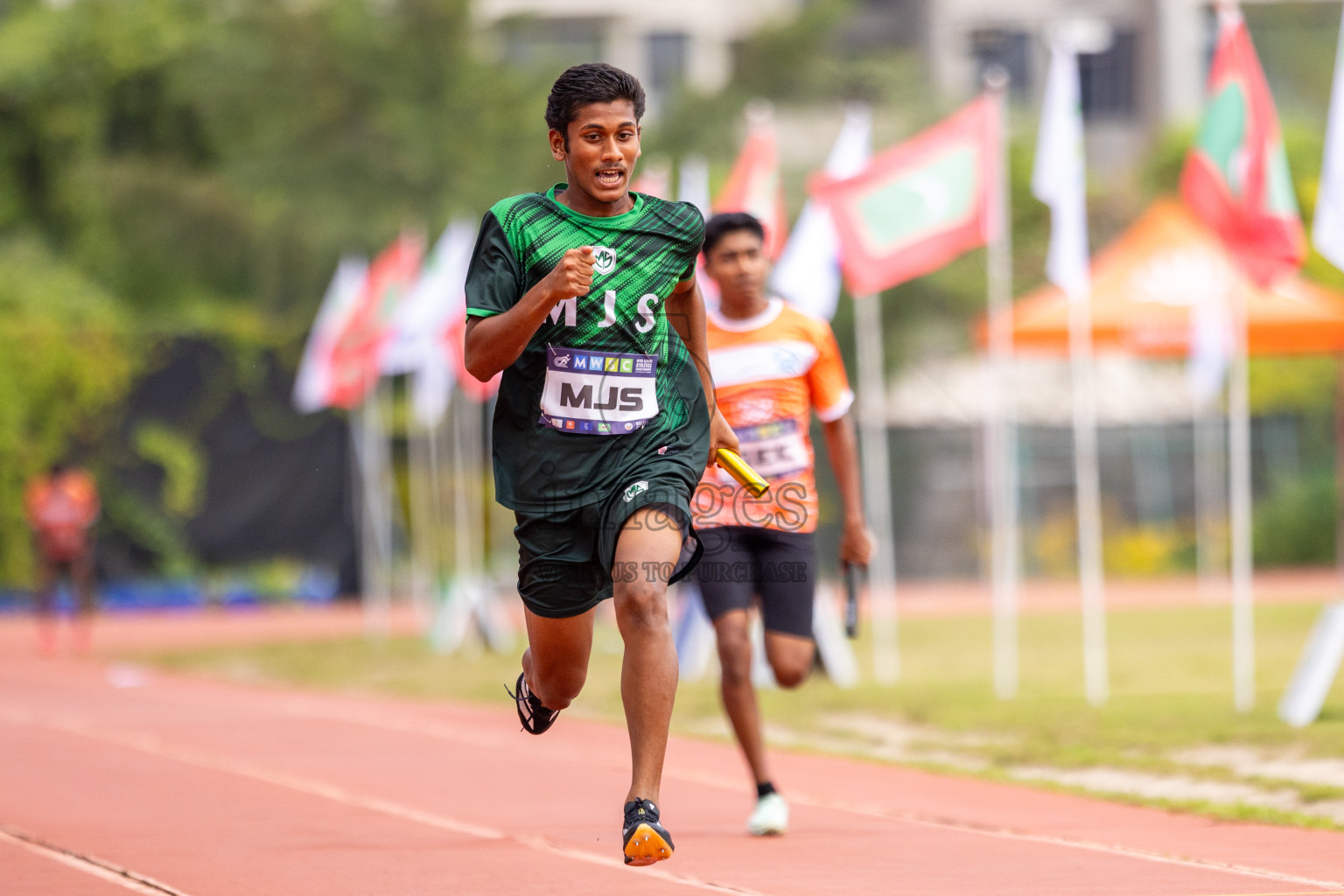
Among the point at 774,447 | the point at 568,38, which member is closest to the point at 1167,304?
the point at 774,447

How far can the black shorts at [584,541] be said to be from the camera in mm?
5332

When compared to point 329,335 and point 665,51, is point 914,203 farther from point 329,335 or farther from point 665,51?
point 665,51

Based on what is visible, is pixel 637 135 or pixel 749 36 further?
pixel 749 36

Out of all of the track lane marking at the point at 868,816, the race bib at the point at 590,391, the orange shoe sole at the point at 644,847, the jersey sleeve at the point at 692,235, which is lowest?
the track lane marking at the point at 868,816

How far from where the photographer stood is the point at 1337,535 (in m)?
27.7

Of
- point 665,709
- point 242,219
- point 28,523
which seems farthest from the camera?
point 242,219

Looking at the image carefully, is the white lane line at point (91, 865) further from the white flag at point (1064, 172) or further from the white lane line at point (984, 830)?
the white flag at point (1064, 172)

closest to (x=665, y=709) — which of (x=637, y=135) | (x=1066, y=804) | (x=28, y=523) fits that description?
(x=637, y=135)

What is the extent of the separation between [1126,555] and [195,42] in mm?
17177

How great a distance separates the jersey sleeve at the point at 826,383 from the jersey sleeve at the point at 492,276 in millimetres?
2500

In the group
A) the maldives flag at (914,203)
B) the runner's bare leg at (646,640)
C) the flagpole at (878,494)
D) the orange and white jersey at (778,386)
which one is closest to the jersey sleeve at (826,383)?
the orange and white jersey at (778,386)

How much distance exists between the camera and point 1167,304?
758 inches

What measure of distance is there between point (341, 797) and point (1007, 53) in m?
37.4

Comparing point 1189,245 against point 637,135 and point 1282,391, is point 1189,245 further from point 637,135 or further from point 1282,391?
point 637,135
